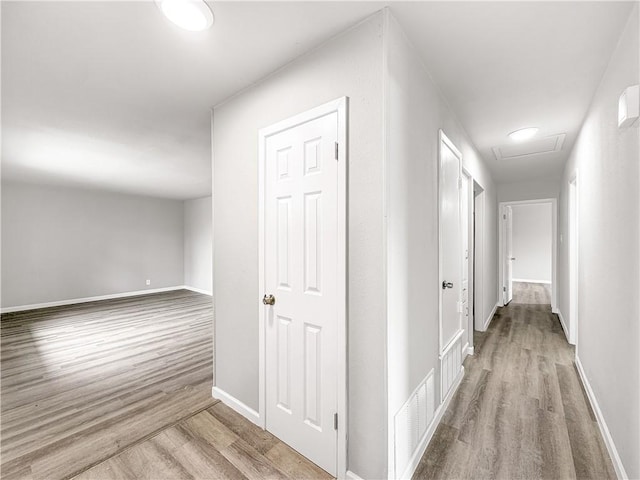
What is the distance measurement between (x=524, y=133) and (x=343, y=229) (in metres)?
2.73

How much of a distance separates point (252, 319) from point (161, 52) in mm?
1851

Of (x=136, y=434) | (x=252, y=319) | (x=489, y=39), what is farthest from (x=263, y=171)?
(x=136, y=434)

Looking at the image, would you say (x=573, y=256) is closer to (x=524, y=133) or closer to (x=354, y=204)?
(x=524, y=133)

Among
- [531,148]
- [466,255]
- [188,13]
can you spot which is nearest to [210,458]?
[188,13]

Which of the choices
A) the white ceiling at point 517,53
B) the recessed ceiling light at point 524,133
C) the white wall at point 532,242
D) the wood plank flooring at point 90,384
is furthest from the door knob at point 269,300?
the white wall at point 532,242

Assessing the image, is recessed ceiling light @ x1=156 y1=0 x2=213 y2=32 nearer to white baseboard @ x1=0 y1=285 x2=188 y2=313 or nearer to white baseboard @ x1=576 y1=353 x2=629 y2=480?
white baseboard @ x1=576 y1=353 x2=629 y2=480

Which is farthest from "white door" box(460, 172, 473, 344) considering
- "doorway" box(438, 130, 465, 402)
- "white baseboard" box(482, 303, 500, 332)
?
"white baseboard" box(482, 303, 500, 332)

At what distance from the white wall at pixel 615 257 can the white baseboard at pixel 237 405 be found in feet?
6.95

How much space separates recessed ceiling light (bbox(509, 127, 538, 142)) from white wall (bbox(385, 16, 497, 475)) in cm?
133

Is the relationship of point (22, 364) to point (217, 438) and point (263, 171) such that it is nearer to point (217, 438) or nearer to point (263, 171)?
point (217, 438)

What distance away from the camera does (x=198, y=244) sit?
764 centimetres

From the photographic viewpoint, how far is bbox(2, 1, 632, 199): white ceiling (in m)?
1.43

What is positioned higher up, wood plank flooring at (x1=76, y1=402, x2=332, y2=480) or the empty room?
the empty room

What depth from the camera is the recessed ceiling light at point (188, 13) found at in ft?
4.42
